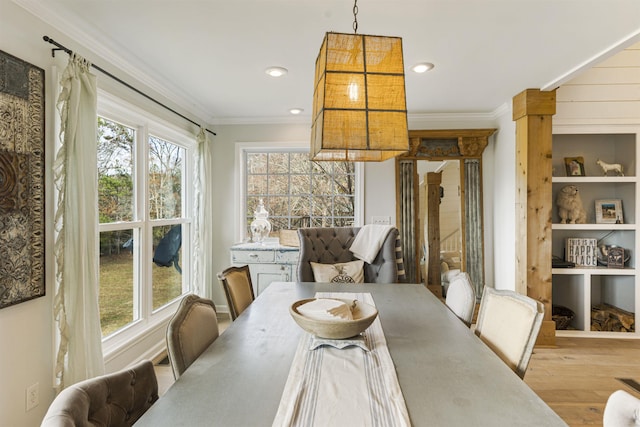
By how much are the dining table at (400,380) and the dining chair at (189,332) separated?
0.15 feet

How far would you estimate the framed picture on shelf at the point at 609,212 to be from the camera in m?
3.57

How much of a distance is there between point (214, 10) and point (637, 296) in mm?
4442

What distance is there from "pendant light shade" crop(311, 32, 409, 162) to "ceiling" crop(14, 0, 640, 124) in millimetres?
733

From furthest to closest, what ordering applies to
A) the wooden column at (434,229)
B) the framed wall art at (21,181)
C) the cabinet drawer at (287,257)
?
the wooden column at (434,229) < the cabinet drawer at (287,257) < the framed wall art at (21,181)

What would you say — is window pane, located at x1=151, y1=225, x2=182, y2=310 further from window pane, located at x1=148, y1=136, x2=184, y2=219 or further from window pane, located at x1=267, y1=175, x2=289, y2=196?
window pane, located at x1=267, y1=175, x2=289, y2=196

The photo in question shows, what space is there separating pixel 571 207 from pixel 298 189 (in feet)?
9.62

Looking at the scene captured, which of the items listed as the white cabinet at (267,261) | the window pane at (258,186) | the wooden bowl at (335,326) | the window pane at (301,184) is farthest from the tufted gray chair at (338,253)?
the wooden bowl at (335,326)

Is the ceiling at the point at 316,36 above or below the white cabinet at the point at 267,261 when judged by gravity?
above

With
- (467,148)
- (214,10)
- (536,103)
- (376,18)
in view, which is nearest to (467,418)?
(376,18)

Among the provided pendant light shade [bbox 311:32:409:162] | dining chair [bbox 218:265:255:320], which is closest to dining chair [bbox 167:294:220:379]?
dining chair [bbox 218:265:255:320]

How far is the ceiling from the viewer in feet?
6.39

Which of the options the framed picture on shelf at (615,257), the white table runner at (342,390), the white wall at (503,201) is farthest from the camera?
the white wall at (503,201)

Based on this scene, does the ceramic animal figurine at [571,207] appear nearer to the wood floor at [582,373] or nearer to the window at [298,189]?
the wood floor at [582,373]

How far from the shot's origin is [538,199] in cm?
329
